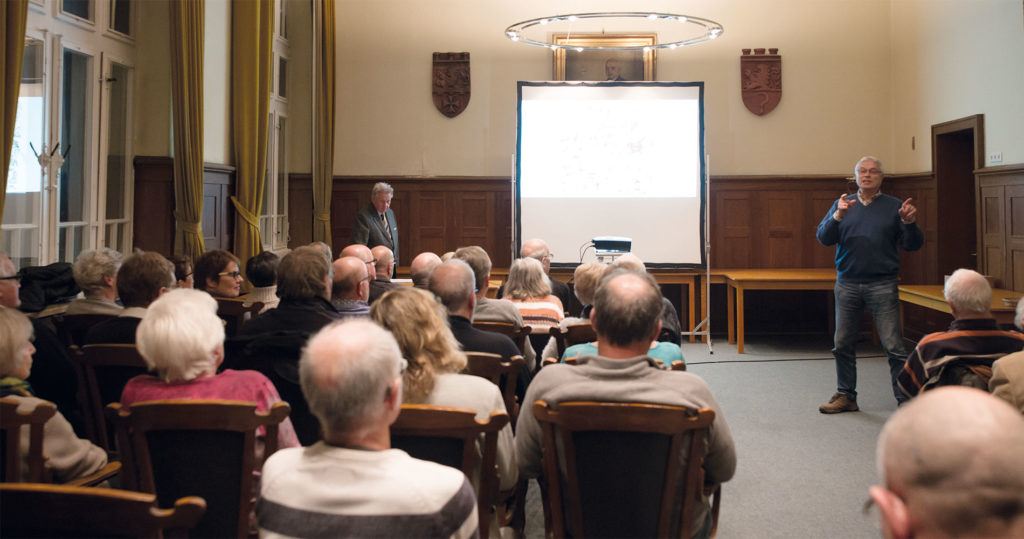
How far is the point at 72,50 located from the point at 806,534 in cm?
508

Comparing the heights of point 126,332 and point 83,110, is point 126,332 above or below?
below

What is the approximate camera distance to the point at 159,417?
80.0 inches

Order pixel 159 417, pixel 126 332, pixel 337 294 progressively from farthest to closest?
pixel 337 294, pixel 126 332, pixel 159 417

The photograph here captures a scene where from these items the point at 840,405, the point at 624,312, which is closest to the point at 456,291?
the point at 624,312

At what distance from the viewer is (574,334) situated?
11.9 feet

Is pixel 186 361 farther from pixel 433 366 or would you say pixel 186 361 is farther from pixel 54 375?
pixel 54 375

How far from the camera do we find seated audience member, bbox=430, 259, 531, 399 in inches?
120

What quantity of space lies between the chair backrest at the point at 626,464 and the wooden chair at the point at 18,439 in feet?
4.07

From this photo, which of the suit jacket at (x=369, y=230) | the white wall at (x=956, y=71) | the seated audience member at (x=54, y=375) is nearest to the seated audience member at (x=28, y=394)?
the seated audience member at (x=54, y=375)

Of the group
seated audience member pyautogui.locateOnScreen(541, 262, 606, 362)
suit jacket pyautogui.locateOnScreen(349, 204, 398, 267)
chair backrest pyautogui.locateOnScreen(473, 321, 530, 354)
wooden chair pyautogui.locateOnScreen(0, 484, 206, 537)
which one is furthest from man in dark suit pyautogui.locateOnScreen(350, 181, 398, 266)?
wooden chair pyautogui.locateOnScreen(0, 484, 206, 537)

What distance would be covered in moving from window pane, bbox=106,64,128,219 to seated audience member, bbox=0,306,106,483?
3.74 meters

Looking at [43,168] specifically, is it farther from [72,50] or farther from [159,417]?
[159,417]

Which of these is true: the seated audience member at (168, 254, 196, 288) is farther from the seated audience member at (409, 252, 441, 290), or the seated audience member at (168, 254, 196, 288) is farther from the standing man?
the standing man

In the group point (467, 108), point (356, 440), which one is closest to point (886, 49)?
point (467, 108)
